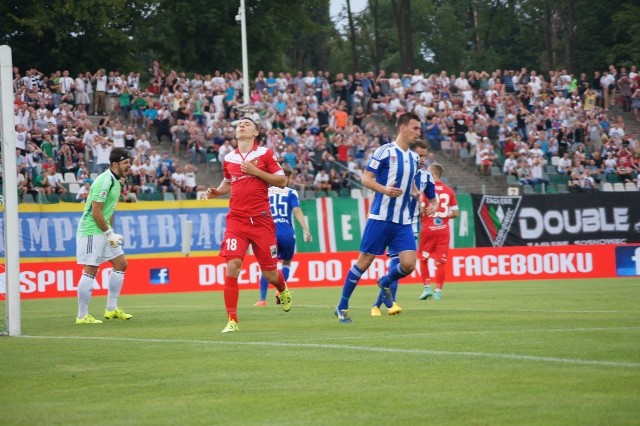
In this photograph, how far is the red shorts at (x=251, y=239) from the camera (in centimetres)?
1304

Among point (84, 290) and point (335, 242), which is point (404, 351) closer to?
point (84, 290)

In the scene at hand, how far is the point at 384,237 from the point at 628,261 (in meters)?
18.0

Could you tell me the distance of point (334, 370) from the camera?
9141mm

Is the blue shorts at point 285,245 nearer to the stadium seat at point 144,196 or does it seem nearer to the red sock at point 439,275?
the red sock at point 439,275

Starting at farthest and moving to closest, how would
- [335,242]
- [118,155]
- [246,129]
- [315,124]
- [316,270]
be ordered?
[315,124], [335,242], [316,270], [118,155], [246,129]

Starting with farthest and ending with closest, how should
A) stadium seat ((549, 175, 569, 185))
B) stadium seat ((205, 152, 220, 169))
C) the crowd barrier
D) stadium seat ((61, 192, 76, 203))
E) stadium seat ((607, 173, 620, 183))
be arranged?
stadium seat ((607, 173, 620, 183)) < stadium seat ((549, 175, 569, 185)) < stadium seat ((205, 152, 220, 169)) < stadium seat ((61, 192, 76, 203)) < the crowd barrier

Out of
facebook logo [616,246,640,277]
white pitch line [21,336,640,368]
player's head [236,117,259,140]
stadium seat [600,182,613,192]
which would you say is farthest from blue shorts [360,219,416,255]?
stadium seat [600,182,613,192]

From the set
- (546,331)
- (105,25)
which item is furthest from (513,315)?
(105,25)

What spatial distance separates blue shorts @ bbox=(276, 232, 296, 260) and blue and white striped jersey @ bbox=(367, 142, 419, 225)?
504cm

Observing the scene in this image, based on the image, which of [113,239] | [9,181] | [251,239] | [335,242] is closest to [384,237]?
[251,239]

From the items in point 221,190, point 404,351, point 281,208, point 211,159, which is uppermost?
point 211,159

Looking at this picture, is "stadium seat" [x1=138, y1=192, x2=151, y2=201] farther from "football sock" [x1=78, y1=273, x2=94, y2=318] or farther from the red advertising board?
"football sock" [x1=78, y1=273, x2=94, y2=318]

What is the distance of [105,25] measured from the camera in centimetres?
5212

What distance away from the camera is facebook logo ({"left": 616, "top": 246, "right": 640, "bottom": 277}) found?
30.4 meters
